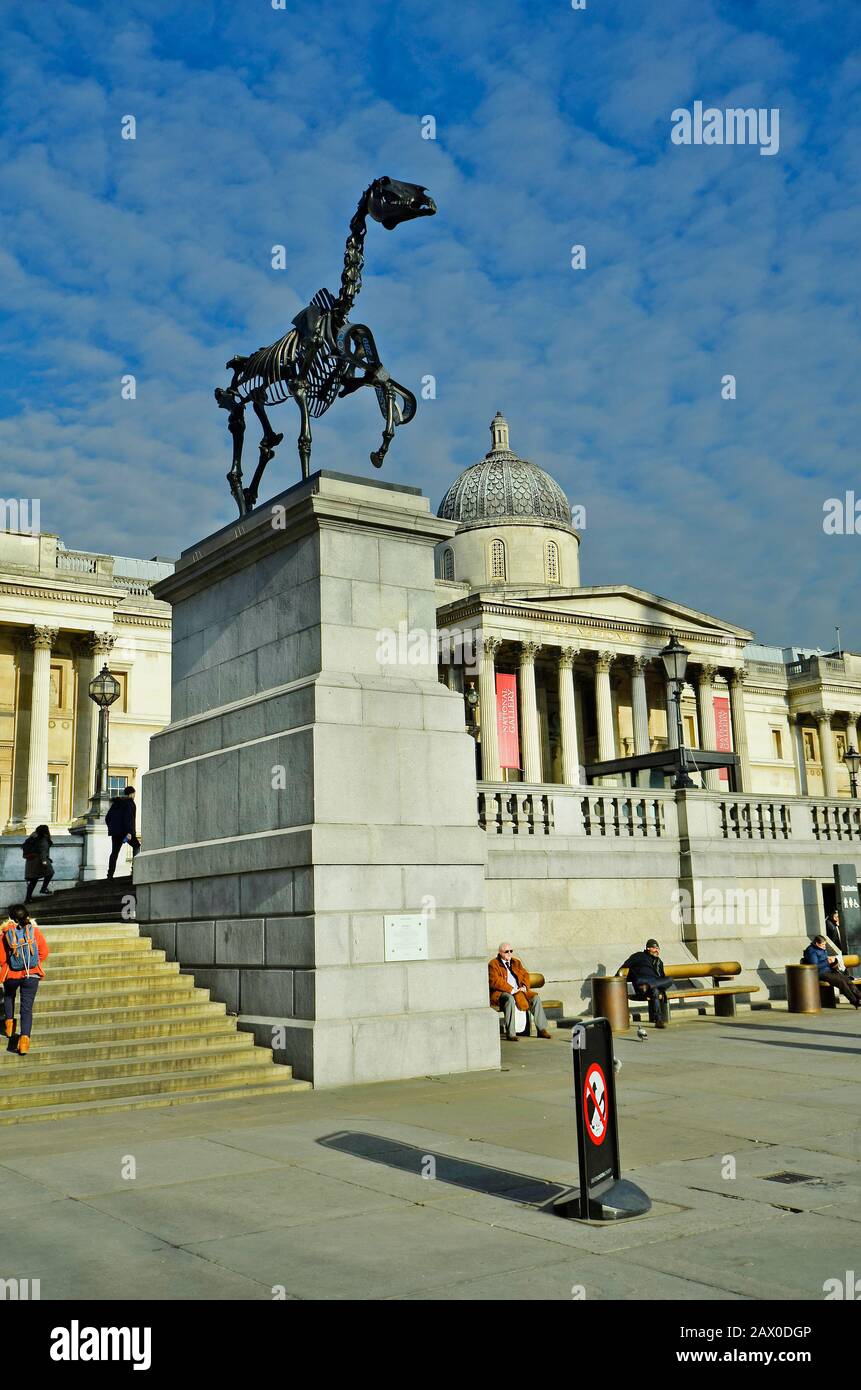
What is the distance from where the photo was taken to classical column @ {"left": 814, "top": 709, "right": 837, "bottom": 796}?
86.7 m

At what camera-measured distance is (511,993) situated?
1620 cm

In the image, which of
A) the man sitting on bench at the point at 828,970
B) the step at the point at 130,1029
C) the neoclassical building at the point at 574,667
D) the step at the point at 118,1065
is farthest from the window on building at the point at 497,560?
the step at the point at 118,1065

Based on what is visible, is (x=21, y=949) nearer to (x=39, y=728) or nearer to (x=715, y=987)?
(x=715, y=987)

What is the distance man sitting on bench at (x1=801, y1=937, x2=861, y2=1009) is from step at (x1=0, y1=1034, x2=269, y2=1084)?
12.1 m

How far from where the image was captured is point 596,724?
76.4 m

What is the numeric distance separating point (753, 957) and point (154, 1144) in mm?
16397

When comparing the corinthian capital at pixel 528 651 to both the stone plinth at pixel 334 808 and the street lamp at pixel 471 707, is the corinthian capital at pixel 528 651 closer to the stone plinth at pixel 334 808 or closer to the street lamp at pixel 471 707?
the street lamp at pixel 471 707

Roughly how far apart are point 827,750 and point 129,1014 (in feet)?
264

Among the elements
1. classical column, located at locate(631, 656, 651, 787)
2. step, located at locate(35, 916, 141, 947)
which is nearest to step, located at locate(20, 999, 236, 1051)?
step, located at locate(35, 916, 141, 947)

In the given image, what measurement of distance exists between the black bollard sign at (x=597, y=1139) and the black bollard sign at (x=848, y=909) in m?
19.1

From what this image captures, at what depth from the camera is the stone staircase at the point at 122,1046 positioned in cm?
1144

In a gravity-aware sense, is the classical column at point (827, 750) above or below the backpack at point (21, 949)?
above

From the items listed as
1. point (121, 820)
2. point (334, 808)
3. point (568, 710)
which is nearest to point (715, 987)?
point (334, 808)
